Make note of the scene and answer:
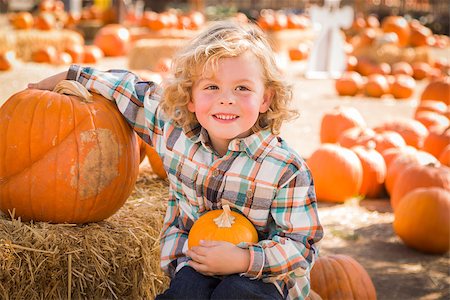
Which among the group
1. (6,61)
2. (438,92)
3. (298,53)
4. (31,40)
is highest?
(6,61)

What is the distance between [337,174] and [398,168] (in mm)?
474

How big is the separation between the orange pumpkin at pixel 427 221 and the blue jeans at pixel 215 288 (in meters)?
2.15

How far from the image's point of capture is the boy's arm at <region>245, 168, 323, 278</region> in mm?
2432

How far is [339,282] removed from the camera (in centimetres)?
334

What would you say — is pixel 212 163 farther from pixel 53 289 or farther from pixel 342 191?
pixel 342 191

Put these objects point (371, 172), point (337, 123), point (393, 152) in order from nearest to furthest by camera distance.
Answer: point (371, 172) < point (393, 152) < point (337, 123)

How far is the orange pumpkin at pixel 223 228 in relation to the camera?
2.45 metres

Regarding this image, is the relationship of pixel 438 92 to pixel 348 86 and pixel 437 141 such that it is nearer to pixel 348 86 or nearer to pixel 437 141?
pixel 348 86

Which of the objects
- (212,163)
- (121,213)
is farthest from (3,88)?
(212,163)

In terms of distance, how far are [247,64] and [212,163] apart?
397 mm

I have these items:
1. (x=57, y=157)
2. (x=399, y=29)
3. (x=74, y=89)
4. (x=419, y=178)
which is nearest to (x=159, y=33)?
(x=399, y=29)

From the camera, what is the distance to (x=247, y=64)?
99.3 inches

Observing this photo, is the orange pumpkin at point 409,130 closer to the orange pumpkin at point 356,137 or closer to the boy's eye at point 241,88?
the orange pumpkin at point 356,137

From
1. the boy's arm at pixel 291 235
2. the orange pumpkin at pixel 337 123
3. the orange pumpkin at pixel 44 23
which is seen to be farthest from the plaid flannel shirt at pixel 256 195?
the orange pumpkin at pixel 44 23
